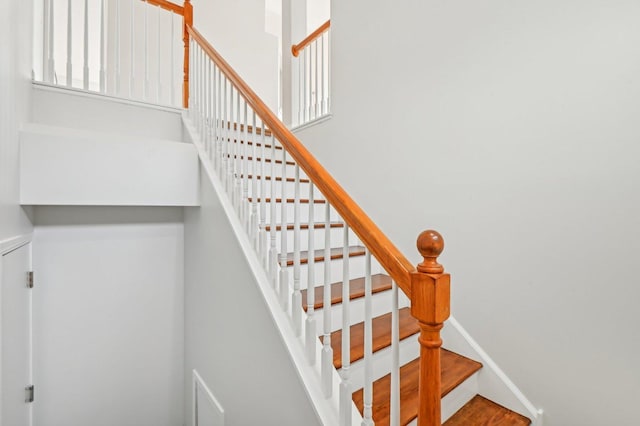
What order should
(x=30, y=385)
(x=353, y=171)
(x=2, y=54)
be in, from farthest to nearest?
(x=353, y=171), (x=30, y=385), (x=2, y=54)

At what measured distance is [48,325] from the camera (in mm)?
1982

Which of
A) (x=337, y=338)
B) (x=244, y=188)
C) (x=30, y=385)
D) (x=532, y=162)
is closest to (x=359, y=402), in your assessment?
(x=337, y=338)

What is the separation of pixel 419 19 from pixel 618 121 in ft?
4.31

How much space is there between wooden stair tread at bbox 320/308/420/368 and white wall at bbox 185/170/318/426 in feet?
0.85

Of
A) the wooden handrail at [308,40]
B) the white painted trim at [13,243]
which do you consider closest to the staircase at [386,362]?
the white painted trim at [13,243]

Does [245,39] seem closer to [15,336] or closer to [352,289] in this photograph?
[352,289]

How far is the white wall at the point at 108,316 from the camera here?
199 cm

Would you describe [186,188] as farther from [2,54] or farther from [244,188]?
[2,54]

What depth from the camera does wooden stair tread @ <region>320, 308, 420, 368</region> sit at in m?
1.38

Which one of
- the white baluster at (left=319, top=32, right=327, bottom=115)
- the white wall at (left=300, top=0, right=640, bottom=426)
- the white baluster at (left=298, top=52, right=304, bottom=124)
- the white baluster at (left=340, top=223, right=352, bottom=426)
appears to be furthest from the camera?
the white baluster at (left=298, top=52, right=304, bottom=124)

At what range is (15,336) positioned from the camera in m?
1.56

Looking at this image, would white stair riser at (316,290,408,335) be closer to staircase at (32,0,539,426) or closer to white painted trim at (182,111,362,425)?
staircase at (32,0,539,426)

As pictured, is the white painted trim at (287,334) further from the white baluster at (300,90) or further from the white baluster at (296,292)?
the white baluster at (300,90)

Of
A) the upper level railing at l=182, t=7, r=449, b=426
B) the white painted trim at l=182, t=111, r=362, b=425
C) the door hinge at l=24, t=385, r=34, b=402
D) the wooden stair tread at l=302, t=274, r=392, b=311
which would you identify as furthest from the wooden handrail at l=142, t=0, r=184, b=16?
the door hinge at l=24, t=385, r=34, b=402
